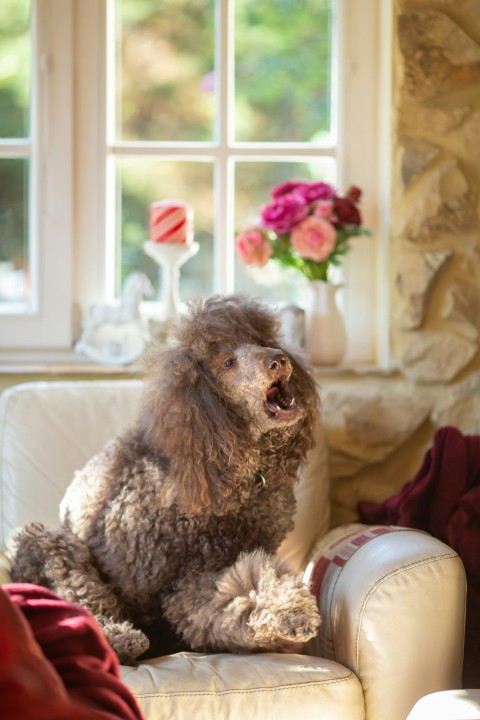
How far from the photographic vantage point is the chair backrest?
196cm

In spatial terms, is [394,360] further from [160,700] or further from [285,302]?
[160,700]

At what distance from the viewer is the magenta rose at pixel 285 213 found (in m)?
2.27

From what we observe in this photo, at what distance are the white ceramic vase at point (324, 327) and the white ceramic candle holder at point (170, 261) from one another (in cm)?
34

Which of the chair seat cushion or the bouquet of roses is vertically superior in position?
the bouquet of roses

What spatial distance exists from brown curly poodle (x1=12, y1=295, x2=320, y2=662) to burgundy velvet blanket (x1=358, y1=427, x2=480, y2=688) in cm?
40

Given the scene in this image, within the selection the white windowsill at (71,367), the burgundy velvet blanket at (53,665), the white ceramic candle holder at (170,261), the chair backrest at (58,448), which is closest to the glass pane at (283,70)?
the white ceramic candle holder at (170,261)

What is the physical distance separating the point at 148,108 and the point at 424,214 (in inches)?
32.8

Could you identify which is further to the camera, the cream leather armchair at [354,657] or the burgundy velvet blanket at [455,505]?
the burgundy velvet blanket at [455,505]

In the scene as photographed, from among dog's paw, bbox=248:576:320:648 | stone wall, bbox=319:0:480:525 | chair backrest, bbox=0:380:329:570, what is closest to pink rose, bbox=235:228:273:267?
stone wall, bbox=319:0:480:525

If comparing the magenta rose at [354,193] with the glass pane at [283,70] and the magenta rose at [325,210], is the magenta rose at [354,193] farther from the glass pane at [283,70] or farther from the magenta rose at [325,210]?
the glass pane at [283,70]

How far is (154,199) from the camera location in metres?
2.53

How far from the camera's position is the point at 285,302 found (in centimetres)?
257

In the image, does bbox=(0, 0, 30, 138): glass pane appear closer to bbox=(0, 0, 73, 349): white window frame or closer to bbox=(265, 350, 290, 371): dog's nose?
bbox=(0, 0, 73, 349): white window frame

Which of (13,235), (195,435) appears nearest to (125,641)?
(195,435)
